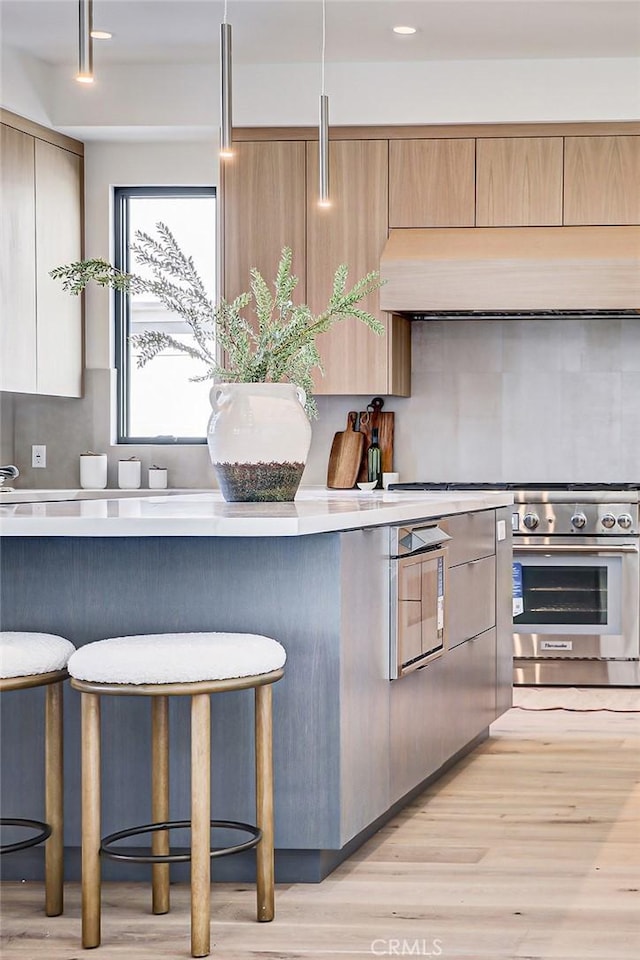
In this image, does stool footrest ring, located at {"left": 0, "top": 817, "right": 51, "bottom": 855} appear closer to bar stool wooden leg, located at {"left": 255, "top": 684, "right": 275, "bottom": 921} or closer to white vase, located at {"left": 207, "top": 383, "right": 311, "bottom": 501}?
bar stool wooden leg, located at {"left": 255, "top": 684, "right": 275, "bottom": 921}

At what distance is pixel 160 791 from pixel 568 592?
3087mm

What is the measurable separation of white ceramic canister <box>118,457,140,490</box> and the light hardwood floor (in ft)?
9.00

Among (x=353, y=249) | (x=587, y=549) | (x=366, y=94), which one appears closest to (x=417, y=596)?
(x=587, y=549)

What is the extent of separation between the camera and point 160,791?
8.70 ft

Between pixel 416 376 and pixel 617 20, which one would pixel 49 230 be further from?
pixel 617 20

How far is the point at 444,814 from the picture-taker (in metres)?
3.42

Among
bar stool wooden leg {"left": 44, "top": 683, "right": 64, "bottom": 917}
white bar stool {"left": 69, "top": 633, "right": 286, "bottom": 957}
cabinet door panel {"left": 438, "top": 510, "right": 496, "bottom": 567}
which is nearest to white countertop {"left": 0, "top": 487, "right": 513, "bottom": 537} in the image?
white bar stool {"left": 69, "top": 633, "right": 286, "bottom": 957}

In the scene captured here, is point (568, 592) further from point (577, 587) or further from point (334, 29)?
point (334, 29)

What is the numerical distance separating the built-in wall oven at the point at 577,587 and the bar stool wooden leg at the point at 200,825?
3.21 metres

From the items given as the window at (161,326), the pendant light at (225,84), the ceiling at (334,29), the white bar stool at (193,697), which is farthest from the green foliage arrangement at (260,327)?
the window at (161,326)

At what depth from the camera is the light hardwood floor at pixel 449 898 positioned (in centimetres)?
244

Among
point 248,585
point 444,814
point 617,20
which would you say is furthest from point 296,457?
point 617,20

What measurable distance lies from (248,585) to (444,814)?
3.44 feet

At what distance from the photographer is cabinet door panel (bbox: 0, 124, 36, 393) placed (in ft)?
17.0
